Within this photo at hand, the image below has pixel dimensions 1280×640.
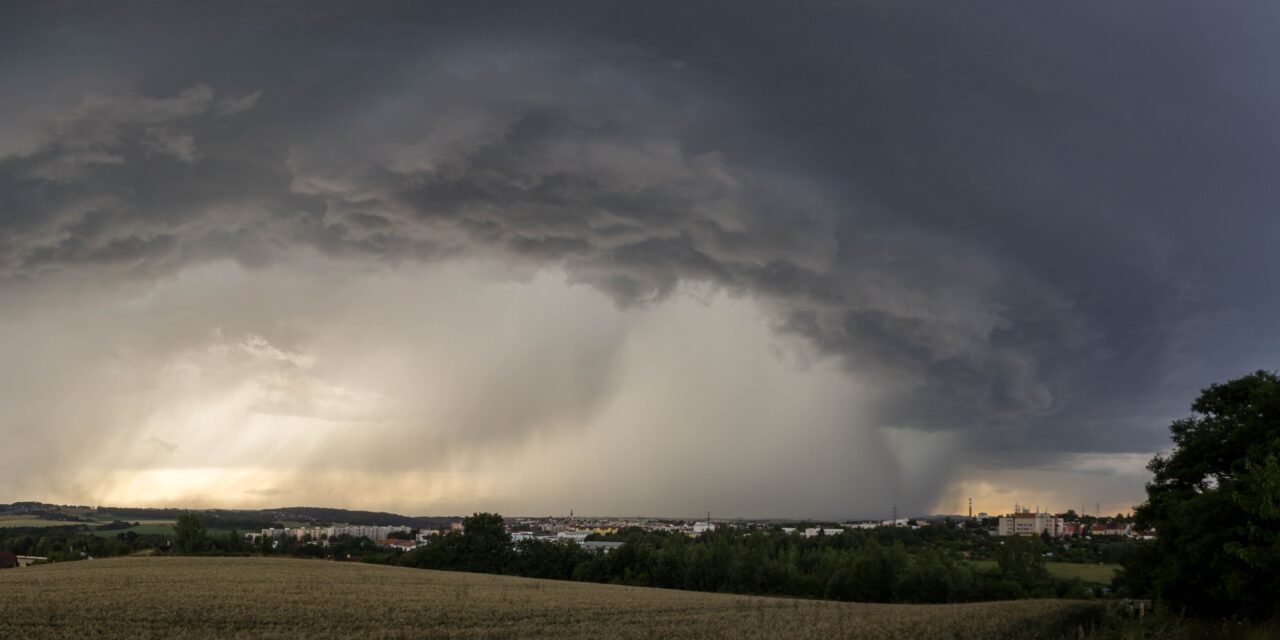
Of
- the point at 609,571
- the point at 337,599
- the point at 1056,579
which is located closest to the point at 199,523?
the point at 609,571

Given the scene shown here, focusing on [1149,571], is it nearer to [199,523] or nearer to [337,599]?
[337,599]

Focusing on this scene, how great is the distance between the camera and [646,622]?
123ft

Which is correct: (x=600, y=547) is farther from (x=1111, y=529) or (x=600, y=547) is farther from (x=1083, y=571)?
(x=1111, y=529)

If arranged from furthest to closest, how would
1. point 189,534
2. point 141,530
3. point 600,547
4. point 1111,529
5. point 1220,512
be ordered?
point 1111,529 → point 141,530 → point 600,547 → point 189,534 → point 1220,512

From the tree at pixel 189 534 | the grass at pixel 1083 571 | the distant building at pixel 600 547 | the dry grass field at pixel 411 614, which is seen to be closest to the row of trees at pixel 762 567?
the grass at pixel 1083 571

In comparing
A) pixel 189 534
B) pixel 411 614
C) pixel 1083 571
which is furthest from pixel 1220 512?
pixel 189 534

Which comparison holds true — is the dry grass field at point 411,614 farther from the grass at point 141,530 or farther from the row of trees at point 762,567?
the grass at point 141,530

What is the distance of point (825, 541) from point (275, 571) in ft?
353

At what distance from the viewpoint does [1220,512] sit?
119ft

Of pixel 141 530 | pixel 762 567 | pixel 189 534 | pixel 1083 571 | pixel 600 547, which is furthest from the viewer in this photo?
pixel 141 530

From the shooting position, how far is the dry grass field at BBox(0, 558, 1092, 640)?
104 feet

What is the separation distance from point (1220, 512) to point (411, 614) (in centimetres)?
3637

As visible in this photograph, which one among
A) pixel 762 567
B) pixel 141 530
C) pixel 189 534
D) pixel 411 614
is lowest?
pixel 141 530

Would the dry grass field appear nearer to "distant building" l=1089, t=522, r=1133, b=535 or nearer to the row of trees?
the row of trees
